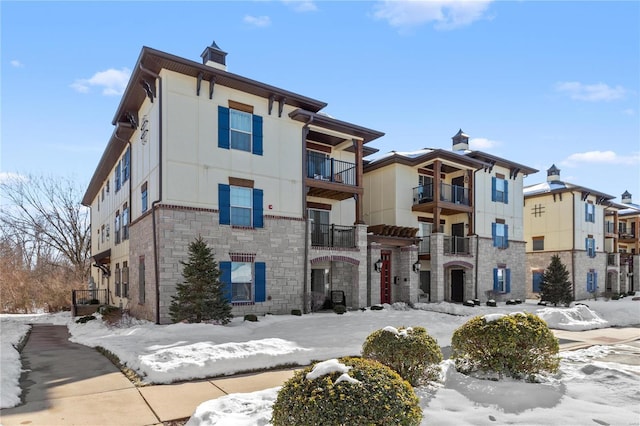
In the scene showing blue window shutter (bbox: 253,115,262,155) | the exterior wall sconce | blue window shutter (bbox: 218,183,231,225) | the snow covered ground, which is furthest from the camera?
the exterior wall sconce

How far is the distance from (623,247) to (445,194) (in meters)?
31.0

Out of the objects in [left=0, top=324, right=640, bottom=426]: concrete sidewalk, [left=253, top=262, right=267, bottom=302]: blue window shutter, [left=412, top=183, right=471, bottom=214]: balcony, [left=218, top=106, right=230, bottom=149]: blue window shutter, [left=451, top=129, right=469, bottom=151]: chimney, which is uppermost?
[left=451, top=129, right=469, bottom=151]: chimney

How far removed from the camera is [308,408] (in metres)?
3.70

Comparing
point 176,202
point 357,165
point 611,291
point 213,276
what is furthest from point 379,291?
point 611,291

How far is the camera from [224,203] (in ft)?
51.1

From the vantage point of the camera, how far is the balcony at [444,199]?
2283 cm

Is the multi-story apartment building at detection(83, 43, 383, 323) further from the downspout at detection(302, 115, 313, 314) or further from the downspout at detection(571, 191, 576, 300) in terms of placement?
the downspout at detection(571, 191, 576, 300)

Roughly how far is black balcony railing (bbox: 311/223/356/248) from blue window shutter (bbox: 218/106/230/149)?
6185 millimetres

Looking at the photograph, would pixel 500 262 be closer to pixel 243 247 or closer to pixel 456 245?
pixel 456 245

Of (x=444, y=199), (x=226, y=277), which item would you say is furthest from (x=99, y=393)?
(x=444, y=199)

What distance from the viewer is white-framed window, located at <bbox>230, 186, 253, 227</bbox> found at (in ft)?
52.1

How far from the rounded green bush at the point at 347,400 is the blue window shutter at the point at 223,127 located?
42.2 feet

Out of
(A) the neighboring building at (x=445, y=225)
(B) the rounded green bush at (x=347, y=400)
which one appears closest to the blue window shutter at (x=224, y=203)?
(A) the neighboring building at (x=445, y=225)

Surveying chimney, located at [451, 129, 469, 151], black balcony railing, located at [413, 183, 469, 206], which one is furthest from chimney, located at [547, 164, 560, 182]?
black balcony railing, located at [413, 183, 469, 206]
